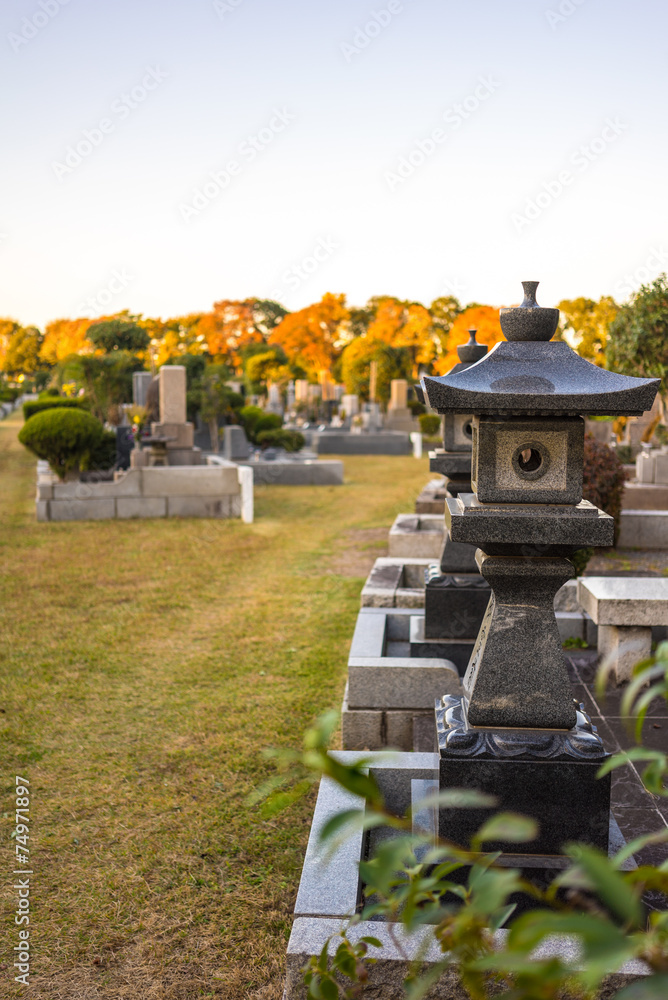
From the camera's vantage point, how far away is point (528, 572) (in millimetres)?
3041

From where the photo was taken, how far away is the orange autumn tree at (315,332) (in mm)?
51094

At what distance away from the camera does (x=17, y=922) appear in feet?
10.6

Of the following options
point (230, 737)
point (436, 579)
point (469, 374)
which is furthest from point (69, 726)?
point (469, 374)

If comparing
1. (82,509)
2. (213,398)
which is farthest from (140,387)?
(82,509)

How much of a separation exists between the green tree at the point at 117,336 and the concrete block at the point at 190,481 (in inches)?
818

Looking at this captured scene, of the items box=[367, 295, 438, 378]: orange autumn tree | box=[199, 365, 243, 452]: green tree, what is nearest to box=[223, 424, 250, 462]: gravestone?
box=[199, 365, 243, 452]: green tree

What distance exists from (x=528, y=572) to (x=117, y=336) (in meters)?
31.7

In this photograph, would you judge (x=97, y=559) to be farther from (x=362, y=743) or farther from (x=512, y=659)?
(x=512, y=659)

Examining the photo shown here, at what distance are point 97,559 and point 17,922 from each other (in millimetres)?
6916

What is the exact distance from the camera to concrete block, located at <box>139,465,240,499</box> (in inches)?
506

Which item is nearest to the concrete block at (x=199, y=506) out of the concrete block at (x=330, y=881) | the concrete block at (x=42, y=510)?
the concrete block at (x=42, y=510)

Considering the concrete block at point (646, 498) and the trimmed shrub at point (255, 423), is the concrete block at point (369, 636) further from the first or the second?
the trimmed shrub at point (255, 423)

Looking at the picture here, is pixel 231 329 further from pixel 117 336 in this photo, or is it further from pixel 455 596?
pixel 455 596

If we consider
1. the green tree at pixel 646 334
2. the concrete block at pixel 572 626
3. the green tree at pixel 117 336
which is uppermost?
the green tree at pixel 117 336
